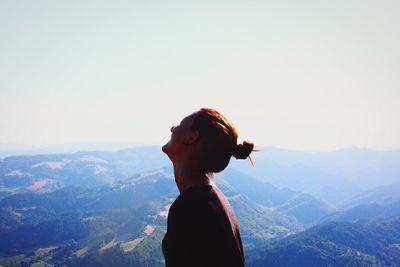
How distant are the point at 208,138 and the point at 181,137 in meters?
0.26

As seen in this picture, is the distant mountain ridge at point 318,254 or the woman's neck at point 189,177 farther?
A: the distant mountain ridge at point 318,254

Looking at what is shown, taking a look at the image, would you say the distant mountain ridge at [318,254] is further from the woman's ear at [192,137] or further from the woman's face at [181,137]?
the woman's ear at [192,137]

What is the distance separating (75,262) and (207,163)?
19404cm

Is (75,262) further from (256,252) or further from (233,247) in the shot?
(233,247)

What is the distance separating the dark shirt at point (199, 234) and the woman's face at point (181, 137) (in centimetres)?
55

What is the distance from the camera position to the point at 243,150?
334cm

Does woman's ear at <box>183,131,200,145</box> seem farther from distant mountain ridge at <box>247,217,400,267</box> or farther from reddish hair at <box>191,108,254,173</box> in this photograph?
distant mountain ridge at <box>247,217,400,267</box>

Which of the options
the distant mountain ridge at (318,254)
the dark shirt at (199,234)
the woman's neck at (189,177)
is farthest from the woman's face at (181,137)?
the distant mountain ridge at (318,254)

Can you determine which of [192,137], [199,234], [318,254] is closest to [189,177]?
[192,137]

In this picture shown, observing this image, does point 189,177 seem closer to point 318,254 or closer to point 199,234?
point 199,234

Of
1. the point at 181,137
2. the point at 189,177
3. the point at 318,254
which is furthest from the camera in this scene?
the point at 318,254

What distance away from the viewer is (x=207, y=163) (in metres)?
3.16

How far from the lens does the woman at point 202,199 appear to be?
2.63 metres

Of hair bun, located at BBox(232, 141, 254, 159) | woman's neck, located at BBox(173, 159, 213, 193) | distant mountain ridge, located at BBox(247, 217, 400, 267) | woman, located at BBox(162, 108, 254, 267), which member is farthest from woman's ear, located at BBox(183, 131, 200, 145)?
distant mountain ridge, located at BBox(247, 217, 400, 267)
